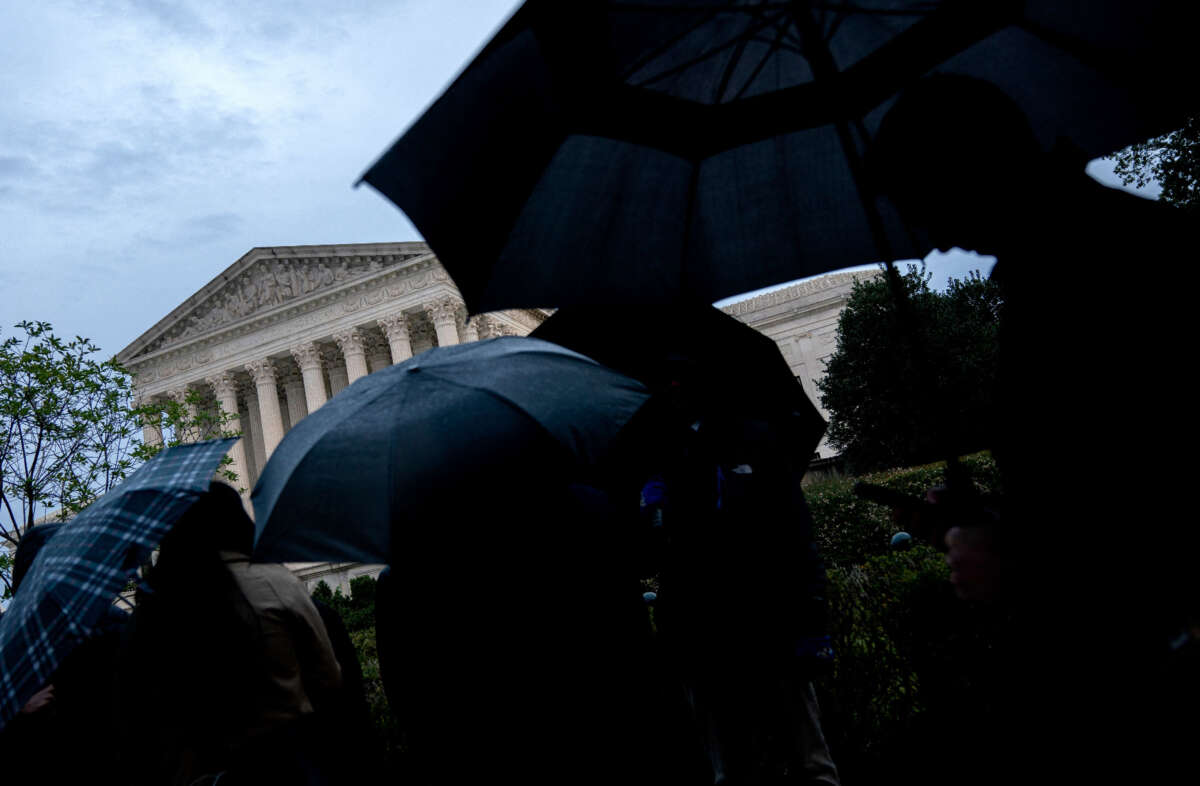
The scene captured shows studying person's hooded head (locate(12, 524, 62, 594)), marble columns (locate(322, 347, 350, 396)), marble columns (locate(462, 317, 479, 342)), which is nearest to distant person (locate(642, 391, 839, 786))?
person's hooded head (locate(12, 524, 62, 594))

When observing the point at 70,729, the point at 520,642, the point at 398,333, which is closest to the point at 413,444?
the point at 520,642

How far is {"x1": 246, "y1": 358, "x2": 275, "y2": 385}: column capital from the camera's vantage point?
38.0m

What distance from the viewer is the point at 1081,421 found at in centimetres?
114

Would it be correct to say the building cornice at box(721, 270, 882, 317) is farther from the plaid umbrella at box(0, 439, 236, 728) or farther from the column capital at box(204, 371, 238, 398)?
the plaid umbrella at box(0, 439, 236, 728)

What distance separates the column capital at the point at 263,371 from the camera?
3800cm

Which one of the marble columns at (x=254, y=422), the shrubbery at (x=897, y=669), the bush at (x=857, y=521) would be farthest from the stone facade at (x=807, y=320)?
the shrubbery at (x=897, y=669)

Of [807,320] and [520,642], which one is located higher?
[807,320]

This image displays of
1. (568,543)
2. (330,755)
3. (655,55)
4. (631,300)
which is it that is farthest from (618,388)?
(330,755)

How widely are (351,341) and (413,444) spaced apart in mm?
35309

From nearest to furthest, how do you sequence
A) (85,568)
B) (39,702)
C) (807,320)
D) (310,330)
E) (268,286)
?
1. (85,568)
2. (39,702)
3. (310,330)
4. (268,286)
5. (807,320)

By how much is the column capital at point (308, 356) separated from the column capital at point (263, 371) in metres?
2.19

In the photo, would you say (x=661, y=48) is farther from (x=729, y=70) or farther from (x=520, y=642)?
(x=520, y=642)

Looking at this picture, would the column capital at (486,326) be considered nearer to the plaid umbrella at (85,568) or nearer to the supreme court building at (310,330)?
the supreme court building at (310,330)

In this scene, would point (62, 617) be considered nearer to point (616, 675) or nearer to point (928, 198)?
point (616, 675)
